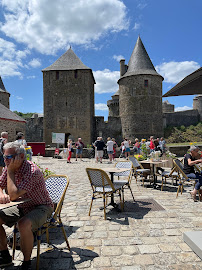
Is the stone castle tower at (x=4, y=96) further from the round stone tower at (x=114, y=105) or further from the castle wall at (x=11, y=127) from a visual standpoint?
the round stone tower at (x=114, y=105)

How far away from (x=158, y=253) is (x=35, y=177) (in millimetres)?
1646

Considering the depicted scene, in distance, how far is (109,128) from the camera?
95.2 feet

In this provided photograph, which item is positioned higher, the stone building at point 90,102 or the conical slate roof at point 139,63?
the conical slate roof at point 139,63

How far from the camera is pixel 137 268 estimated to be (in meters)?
2.22

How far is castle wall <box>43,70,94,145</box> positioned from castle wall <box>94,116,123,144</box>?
115 inches

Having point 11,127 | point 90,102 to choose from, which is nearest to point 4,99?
point 90,102

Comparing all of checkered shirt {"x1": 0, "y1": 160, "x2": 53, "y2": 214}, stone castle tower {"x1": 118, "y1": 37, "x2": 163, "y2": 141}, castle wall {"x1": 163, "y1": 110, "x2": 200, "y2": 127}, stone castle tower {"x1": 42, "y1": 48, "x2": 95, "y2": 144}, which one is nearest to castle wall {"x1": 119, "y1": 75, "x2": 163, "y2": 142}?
stone castle tower {"x1": 118, "y1": 37, "x2": 163, "y2": 141}

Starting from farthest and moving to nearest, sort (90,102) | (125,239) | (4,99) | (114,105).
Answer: (114,105), (4,99), (90,102), (125,239)

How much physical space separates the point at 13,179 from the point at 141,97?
87.0 feet

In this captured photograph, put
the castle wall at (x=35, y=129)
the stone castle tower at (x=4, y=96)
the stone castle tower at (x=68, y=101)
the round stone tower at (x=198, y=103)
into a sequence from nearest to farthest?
the stone castle tower at (x=68, y=101) < the castle wall at (x=35, y=129) < the stone castle tower at (x=4, y=96) < the round stone tower at (x=198, y=103)

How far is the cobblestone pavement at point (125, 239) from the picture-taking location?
234cm

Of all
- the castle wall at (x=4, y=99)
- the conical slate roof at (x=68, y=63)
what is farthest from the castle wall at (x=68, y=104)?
the castle wall at (x=4, y=99)

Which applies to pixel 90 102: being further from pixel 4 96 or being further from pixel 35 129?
pixel 4 96

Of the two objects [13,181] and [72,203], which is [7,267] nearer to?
[13,181]
